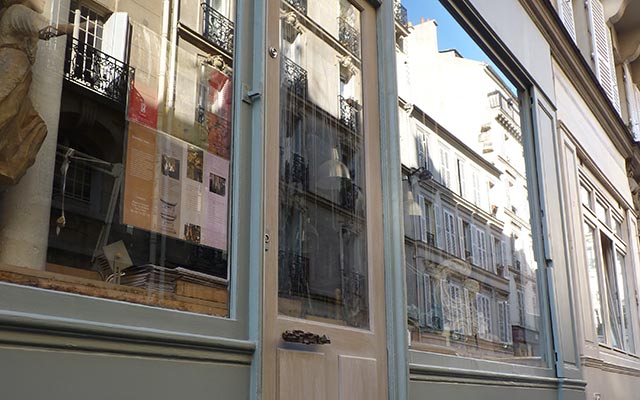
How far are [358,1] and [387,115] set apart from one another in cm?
63

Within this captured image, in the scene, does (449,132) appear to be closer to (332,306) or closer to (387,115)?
(387,115)

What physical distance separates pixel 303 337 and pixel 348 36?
1.71 m

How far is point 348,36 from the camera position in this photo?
387cm

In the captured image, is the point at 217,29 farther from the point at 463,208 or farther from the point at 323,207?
the point at 463,208

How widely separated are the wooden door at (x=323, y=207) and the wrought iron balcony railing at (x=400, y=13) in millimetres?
298

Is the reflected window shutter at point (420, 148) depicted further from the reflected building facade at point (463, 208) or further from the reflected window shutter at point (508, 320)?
the reflected window shutter at point (508, 320)

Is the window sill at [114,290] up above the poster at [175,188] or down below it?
below

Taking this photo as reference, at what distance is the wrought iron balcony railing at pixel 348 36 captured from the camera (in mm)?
3824

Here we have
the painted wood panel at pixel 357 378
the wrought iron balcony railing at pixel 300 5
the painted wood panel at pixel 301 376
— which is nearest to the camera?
the painted wood panel at pixel 301 376

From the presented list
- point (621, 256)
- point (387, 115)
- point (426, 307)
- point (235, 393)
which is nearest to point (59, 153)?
point (235, 393)

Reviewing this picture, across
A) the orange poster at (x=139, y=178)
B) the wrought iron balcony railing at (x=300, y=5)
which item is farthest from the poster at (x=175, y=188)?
the wrought iron balcony railing at (x=300, y=5)

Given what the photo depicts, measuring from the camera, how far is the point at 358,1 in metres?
3.95

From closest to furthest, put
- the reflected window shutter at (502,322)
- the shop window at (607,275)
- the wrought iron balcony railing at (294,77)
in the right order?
the wrought iron balcony railing at (294,77) < the reflected window shutter at (502,322) < the shop window at (607,275)

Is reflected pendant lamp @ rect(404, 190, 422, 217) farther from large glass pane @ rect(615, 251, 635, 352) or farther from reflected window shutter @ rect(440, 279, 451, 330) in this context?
large glass pane @ rect(615, 251, 635, 352)
